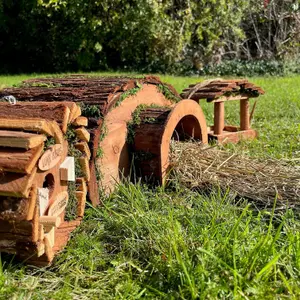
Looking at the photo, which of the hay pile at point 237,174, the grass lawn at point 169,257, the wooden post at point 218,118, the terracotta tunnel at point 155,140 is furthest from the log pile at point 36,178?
the wooden post at point 218,118

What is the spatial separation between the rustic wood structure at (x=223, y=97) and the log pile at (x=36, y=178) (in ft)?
6.97

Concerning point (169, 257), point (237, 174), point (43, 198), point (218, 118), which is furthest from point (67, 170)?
point (218, 118)

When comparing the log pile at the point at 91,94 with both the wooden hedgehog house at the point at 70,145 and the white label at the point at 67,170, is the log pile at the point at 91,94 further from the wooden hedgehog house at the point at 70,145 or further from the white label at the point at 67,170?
the white label at the point at 67,170

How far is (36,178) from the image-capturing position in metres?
2.59

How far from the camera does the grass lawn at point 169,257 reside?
232 cm

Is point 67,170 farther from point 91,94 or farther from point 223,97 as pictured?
point 223,97

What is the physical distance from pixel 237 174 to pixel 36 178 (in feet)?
5.64

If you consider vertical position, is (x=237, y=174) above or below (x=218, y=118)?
below

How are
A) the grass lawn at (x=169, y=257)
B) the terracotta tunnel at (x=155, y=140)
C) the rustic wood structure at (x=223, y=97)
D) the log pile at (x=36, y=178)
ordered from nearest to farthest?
the grass lawn at (x=169, y=257) < the log pile at (x=36, y=178) < the terracotta tunnel at (x=155, y=140) < the rustic wood structure at (x=223, y=97)

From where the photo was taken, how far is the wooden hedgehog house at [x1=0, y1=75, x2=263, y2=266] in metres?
2.50

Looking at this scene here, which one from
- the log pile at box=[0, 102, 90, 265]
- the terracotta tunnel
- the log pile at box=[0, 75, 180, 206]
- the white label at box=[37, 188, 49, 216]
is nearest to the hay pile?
the terracotta tunnel

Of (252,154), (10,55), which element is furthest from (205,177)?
(10,55)

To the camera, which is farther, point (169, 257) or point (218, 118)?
point (218, 118)

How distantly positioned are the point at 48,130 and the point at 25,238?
1.84 feet
